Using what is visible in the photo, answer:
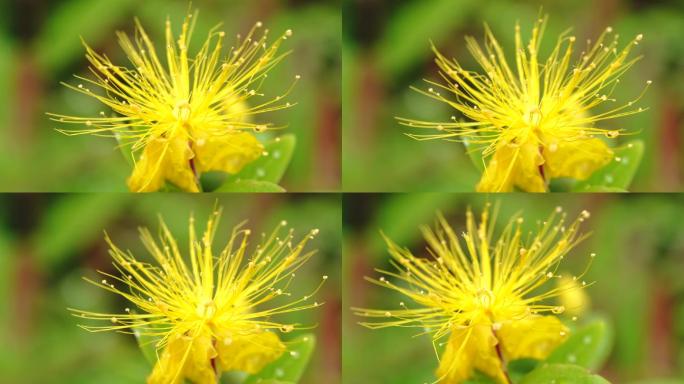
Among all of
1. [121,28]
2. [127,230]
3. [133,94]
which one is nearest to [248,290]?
[127,230]

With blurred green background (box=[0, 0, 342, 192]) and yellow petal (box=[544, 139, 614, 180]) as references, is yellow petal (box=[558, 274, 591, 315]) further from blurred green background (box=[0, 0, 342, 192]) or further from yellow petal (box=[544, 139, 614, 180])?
blurred green background (box=[0, 0, 342, 192])

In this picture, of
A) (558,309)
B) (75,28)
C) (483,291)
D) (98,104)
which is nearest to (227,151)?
(98,104)

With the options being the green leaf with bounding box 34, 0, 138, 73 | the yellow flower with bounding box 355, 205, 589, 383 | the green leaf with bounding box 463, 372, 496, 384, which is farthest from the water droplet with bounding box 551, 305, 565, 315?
the green leaf with bounding box 34, 0, 138, 73

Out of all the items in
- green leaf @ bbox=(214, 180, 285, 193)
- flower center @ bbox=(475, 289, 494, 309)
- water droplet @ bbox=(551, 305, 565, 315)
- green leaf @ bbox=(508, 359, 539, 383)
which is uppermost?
green leaf @ bbox=(214, 180, 285, 193)

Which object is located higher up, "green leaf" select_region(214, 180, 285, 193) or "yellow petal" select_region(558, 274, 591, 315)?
"green leaf" select_region(214, 180, 285, 193)

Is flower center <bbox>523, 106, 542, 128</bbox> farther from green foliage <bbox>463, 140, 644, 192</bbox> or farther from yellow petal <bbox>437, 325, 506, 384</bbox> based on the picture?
yellow petal <bbox>437, 325, 506, 384</bbox>

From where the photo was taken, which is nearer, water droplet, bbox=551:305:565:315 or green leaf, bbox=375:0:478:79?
water droplet, bbox=551:305:565:315
